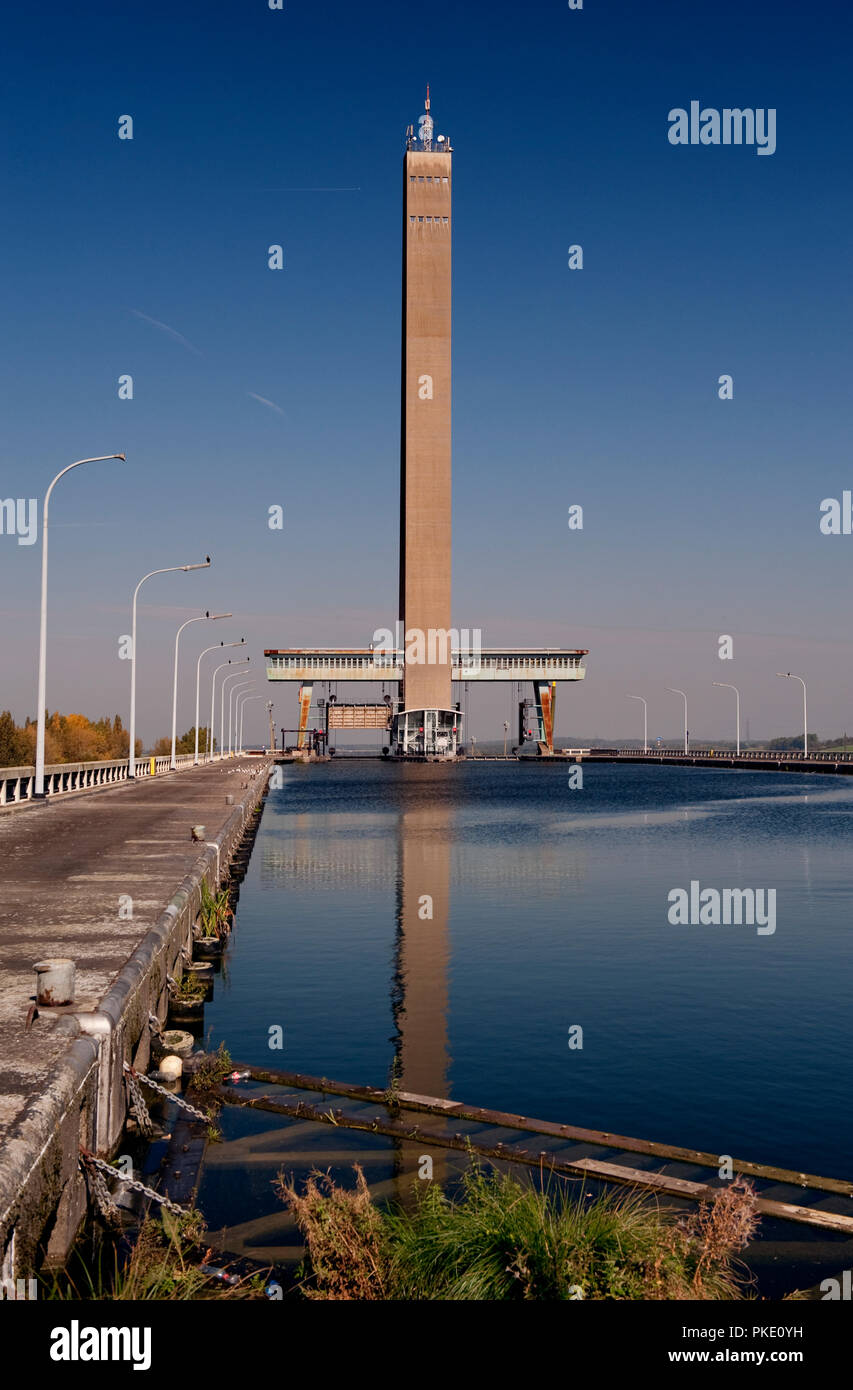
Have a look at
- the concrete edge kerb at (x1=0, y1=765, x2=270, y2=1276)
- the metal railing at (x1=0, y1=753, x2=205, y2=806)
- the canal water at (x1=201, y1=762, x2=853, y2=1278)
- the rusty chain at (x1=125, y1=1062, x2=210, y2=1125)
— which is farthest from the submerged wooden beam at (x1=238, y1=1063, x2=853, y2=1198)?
the metal railing at (x1=0, y1=753, x2=205, y2=806)

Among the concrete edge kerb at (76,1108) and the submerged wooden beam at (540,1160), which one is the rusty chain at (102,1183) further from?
the submerged wooden beam at (540,1160)

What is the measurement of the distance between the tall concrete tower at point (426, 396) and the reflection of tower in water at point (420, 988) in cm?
9658

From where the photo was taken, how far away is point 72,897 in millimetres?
A: 15680

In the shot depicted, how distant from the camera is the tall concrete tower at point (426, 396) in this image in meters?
132

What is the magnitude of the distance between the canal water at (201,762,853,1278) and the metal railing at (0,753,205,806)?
26.4ft

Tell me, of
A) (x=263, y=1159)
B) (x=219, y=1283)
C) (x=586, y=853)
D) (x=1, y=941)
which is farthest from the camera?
(x=586, y=853)

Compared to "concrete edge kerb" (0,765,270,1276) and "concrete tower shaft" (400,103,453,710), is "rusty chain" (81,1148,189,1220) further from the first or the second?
"concrete tower shaft" (400,103,453,710)

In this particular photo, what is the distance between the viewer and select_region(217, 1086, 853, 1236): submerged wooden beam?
28.7ft

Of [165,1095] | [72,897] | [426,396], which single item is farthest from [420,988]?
[426,396]

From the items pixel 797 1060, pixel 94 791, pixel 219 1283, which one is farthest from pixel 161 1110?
pixel 94 791

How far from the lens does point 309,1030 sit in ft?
50.8

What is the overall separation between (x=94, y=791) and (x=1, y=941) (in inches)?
1350

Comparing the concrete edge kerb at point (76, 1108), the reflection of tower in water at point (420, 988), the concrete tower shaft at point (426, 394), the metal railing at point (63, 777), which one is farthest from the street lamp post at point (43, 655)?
the concrete tower shaft at point (426, 394)
